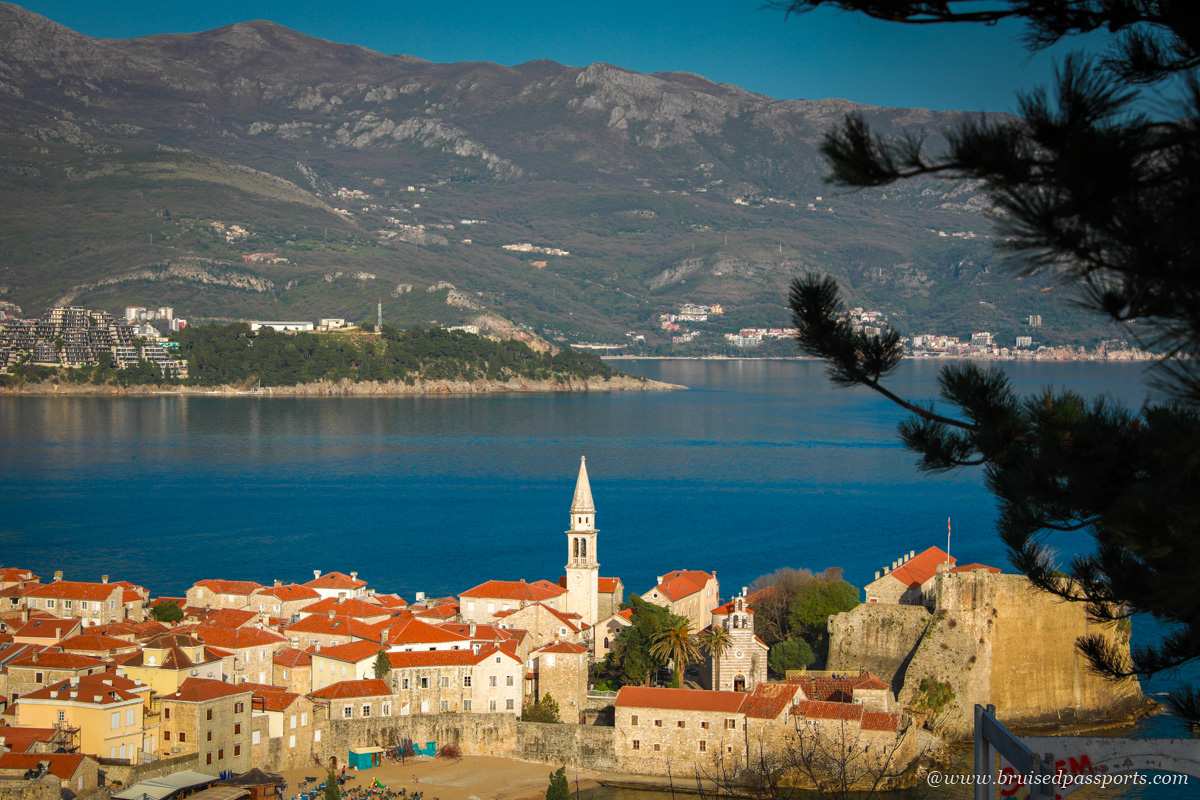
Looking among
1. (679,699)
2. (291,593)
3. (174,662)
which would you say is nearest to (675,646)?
(679,699)

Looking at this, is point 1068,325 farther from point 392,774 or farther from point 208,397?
point 392,774

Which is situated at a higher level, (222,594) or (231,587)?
(231,587)

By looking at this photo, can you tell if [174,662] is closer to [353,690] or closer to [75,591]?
[353,690]

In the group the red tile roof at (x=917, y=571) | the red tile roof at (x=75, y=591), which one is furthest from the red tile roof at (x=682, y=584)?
the red tile roof at (x=75, y=591)

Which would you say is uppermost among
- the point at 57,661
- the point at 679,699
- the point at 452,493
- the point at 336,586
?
the point at 57,661

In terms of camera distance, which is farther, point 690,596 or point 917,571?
point 690,596

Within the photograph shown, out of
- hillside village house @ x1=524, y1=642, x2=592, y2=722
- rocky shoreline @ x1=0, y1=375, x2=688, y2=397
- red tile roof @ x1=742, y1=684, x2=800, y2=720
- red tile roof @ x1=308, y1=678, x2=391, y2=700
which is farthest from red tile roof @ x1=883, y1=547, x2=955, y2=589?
rocky shoreline @ x1=0, y1=375, x2=688, y2=397

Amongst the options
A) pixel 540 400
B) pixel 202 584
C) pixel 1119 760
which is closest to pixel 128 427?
pixel 540 400
